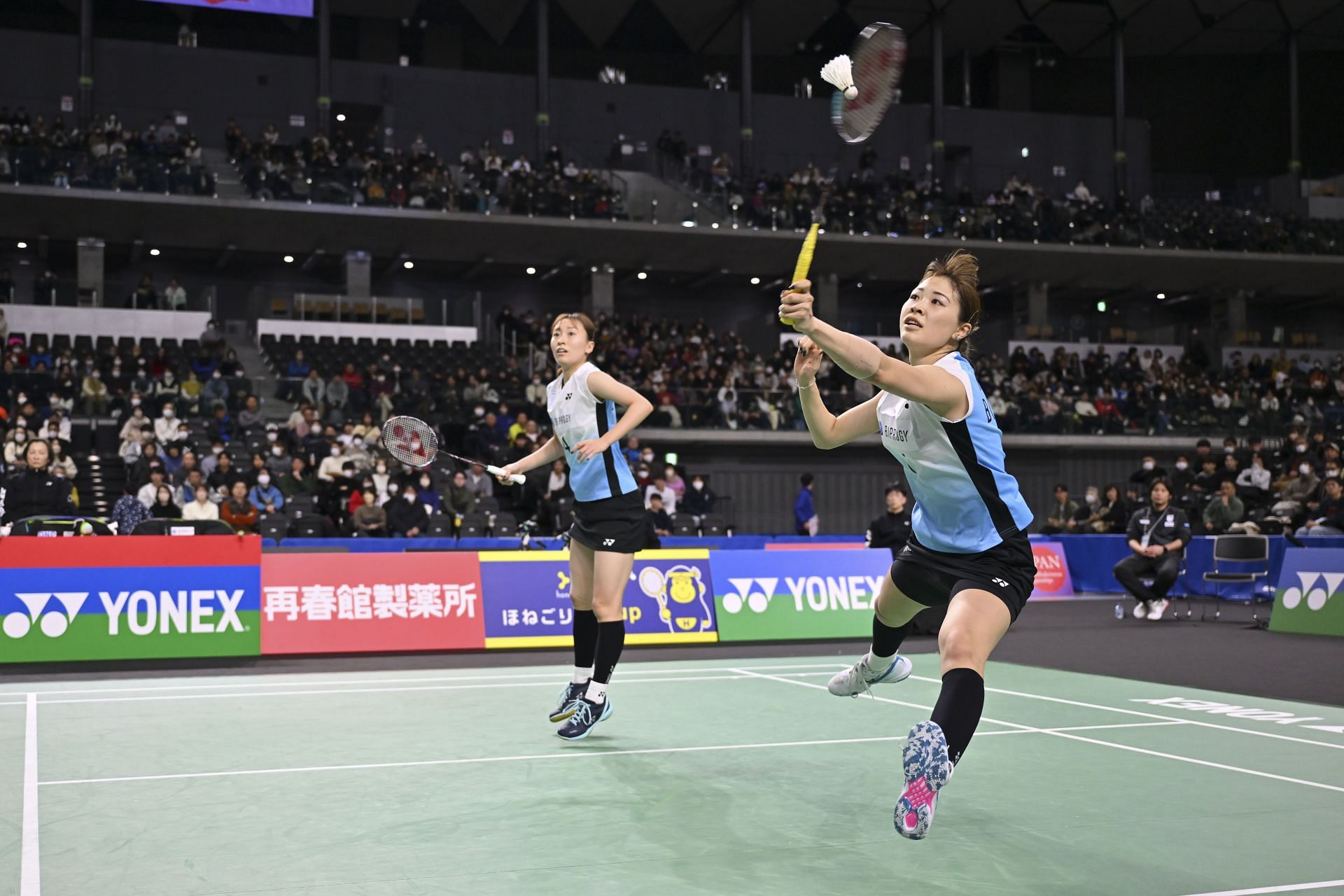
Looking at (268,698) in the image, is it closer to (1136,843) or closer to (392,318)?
(1136,843)

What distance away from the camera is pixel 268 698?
947 cm

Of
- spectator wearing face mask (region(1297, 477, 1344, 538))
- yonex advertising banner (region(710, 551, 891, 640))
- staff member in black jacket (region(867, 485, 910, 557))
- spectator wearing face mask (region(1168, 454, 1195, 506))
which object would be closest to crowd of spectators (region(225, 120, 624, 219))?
spectator wearing face mask (region(1168, 454, 1195, 506))

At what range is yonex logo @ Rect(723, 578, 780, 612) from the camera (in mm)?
13688

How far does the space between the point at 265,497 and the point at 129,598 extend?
25.2ft

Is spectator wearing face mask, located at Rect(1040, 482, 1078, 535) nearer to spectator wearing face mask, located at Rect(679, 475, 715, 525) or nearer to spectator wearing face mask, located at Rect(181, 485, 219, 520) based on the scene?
spectator wearing face mask, located at Rect(679, 475, 715, 525)

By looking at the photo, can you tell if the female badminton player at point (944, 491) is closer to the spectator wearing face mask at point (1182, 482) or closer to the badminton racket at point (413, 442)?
the badminton racket at point (413, 442)

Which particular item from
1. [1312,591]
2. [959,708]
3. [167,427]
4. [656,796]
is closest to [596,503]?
[656,796]

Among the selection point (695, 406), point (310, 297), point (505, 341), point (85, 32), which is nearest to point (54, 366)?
point (310, 297)

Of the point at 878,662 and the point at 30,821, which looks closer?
the point at 30,821

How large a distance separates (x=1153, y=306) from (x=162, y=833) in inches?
1749

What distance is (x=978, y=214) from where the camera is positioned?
117 feet

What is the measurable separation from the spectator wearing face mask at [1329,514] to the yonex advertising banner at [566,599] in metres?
10.1

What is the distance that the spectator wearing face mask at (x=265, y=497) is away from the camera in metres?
19.2

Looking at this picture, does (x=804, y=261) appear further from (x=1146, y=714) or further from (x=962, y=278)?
(x=1146, y=714)
